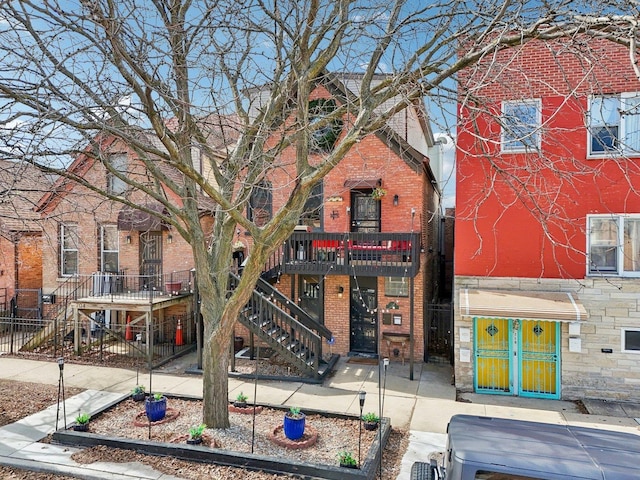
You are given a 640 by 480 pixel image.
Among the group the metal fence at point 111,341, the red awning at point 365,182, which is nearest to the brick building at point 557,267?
the red awning at point 365,182

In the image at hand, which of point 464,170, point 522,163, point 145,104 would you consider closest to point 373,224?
point 464,170

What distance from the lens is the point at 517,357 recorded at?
404 inches

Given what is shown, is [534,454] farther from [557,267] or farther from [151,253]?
[151,253]

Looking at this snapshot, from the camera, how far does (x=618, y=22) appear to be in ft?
14.3

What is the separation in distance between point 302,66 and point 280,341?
7.05 metres

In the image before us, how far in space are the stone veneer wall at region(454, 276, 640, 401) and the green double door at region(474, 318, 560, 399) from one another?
0.25 metres

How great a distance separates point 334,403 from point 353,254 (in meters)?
4.38

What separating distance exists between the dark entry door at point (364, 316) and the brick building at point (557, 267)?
3235 mm

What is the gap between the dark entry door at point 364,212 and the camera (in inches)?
535

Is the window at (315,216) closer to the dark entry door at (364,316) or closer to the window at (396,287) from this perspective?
the dark entry door at (364,316)

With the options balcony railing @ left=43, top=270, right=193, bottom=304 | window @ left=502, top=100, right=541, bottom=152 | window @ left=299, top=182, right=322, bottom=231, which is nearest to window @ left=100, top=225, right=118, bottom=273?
balcony railing @ left=43, top=270, right=193, bottom=304

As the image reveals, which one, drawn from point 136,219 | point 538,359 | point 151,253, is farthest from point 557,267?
point 151,253

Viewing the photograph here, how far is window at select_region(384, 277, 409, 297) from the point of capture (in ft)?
42.9

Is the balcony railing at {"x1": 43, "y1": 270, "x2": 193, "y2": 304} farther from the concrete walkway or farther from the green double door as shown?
the green double door
